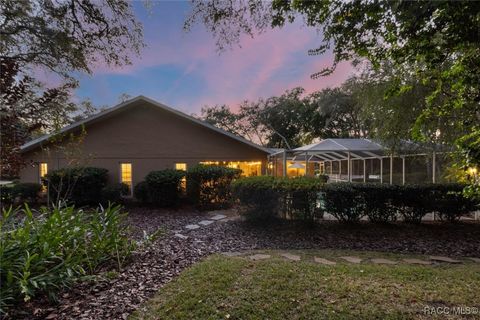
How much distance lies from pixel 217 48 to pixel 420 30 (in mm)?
3067

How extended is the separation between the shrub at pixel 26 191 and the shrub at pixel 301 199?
10372 millimetres

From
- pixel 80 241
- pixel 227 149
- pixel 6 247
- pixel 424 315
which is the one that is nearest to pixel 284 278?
pixel 424 315

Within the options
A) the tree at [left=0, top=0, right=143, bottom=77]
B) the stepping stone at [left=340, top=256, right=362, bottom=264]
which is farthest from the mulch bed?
the tree at [left=0, top=0, right=143, bottom=77]

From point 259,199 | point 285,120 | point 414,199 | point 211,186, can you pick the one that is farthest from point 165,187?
point 285,120

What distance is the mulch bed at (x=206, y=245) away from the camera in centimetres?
303

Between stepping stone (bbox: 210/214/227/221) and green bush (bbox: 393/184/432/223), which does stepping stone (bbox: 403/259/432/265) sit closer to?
green bush (bbox: 393/184/432/223)

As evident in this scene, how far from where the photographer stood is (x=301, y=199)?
22.7ft

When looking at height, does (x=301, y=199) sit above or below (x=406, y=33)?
below

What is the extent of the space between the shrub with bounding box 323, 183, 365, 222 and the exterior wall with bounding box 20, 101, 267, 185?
642cm

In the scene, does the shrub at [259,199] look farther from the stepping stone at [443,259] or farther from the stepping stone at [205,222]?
the stepping stone at [443,259]

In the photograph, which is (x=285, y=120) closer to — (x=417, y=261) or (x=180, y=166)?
(x=180, y=166)

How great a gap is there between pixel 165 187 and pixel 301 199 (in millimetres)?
5616

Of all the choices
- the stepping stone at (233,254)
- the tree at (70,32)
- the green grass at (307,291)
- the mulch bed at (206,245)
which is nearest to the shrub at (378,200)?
the mulch bed at (206,245)

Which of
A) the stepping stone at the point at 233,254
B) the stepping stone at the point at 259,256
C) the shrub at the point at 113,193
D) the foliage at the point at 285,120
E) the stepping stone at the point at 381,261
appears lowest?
the stepping stone at the point at 381,261
